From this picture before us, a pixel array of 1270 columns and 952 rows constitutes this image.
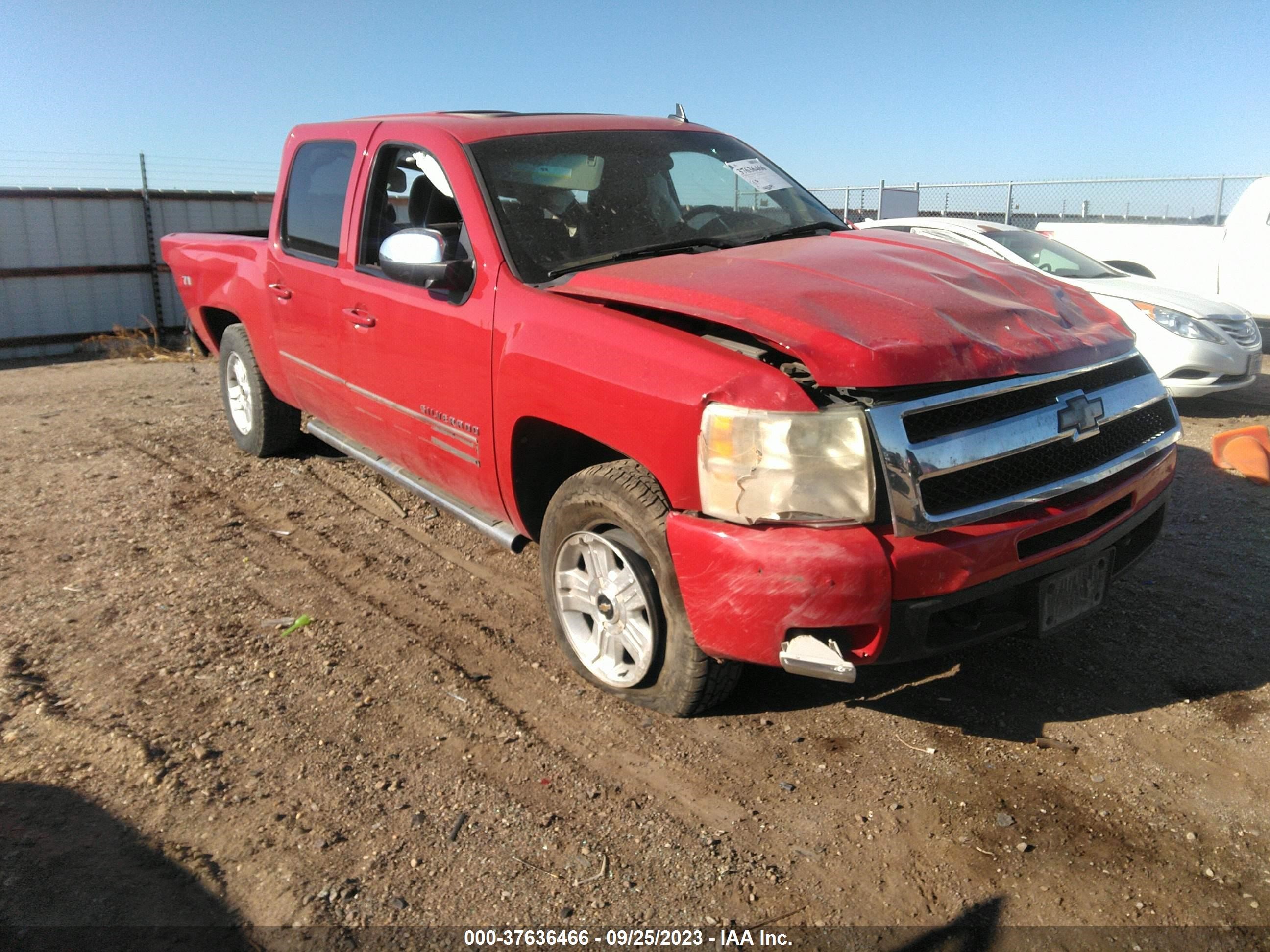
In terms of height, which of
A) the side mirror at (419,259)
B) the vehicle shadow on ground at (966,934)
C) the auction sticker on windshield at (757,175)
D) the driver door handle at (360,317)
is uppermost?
the auction sticker on windshield at (757,175)

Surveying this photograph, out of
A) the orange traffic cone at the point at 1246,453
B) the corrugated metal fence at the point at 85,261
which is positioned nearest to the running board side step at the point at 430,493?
the orange traffic cone at the point at 1246,453

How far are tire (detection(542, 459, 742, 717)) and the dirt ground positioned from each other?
0.15 m

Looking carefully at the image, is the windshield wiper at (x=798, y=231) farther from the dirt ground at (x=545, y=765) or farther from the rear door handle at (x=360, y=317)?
the dirt ground at (x=545, y=765)

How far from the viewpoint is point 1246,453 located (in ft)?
Result: 19.4

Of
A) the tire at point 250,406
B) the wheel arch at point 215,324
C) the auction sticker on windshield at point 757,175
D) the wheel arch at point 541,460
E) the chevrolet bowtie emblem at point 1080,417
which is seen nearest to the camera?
the chevrolet bowtie emblem at point 1080,417

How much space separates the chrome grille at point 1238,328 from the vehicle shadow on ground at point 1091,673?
13.5 ft

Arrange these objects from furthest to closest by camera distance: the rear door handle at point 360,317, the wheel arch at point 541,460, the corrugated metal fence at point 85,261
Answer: the corrugated metal fence at point 85,261, the rear door handle at point 360,317, the wheel arch at point 541,460

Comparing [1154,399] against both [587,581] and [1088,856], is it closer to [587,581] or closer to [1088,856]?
[1088,856]

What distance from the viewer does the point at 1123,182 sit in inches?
615

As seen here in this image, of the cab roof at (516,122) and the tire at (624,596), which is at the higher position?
the cab roof at (516,122)

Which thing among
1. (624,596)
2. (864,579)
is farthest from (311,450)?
(864,579)

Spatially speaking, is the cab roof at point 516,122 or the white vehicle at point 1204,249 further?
the white vehicle at point 1204,249

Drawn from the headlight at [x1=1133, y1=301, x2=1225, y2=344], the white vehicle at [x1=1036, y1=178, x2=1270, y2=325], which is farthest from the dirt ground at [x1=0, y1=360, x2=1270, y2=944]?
the white vehicle at [x1=1036, y1=178, x2=1270, y2=325]

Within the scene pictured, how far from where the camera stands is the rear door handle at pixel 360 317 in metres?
4.18
